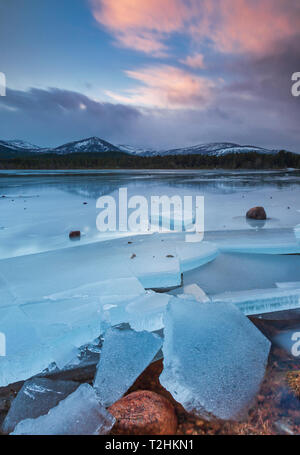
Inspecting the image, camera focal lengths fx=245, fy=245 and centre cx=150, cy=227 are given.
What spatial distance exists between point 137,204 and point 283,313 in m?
3.83

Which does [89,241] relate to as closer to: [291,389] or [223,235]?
[223,235]

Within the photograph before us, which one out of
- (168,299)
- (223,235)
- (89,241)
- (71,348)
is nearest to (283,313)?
(168,299)

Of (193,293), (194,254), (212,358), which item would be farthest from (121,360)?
(194,254)

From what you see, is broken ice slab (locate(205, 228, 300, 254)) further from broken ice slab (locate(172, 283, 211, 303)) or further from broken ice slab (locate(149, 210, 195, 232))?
broken ice slab (locate(172, 283, 211, 303))

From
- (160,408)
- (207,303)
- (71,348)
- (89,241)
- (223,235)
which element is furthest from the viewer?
(223,235)

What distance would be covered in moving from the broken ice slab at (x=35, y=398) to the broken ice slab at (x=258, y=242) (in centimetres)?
191

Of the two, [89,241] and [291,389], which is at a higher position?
[89,241]

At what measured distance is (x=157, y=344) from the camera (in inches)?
49.6

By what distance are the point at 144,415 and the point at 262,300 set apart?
1025 millimetres

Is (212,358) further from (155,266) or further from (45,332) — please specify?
(155,266)

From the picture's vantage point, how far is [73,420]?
2.85ft

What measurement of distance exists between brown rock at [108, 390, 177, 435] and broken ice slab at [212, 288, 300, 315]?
72 cm

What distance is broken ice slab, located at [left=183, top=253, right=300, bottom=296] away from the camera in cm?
182

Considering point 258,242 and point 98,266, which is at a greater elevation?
point 258,242
